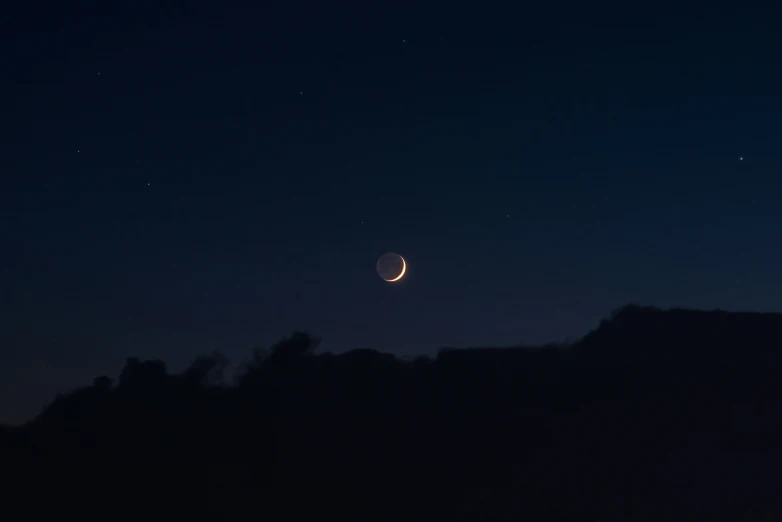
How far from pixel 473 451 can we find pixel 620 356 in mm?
5086

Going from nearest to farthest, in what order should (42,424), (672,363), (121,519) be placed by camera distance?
(121,519), (672,363), (42,424)

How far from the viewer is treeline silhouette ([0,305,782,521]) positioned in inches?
776

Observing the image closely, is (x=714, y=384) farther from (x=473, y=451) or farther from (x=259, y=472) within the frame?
(x=259, y=472)

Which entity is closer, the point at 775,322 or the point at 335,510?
the point at 335,510

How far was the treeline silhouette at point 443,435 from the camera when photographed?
64.6 ft

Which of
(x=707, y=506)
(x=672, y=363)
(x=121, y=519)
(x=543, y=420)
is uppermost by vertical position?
(x=672, y=363)

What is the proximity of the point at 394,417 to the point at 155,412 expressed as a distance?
272 inches

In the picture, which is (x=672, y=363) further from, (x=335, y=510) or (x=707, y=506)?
(x=335, y=510)

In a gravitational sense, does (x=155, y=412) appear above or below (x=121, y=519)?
above

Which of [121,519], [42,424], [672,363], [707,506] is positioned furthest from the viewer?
[42,424]

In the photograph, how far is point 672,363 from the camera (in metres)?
22.3

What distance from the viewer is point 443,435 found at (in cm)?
2130

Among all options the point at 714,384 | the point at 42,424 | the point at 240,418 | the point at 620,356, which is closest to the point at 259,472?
the point at 240,418

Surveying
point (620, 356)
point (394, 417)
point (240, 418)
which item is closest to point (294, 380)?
point (240, 418)
